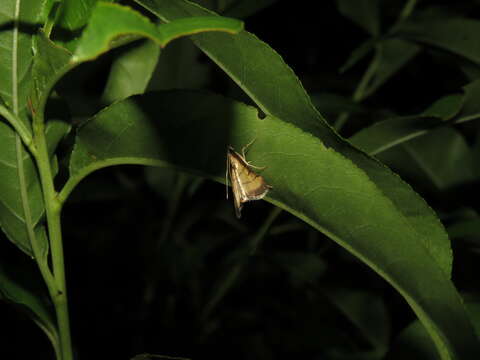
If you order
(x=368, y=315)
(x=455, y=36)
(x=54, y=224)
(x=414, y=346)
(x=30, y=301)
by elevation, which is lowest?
(x=368, y=315)

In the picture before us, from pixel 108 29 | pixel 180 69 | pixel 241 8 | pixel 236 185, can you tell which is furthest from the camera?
pixel 180 69

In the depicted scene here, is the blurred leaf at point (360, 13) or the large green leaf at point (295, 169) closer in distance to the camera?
the large green leaf at point (295, 169)

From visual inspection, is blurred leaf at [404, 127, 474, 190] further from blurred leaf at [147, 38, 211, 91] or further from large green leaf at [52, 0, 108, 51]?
large green leaf at [52, 0, 108, 51]

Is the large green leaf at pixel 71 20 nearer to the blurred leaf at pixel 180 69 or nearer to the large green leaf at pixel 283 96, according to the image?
the large green leaf at pixel 283 96

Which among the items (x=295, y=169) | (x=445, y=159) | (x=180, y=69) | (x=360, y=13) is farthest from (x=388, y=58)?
(x=295, y=169)

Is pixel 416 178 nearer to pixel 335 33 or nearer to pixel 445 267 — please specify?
Result: pixel 445 267

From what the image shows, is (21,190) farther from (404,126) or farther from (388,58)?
(388,58)

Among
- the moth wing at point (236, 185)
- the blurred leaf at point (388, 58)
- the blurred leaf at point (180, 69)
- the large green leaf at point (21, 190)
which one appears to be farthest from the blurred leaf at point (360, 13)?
the large green leaf at point (21, 190)
